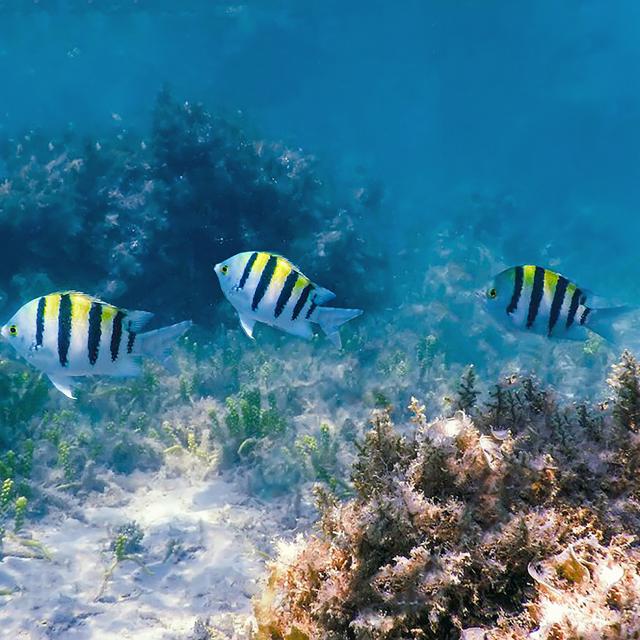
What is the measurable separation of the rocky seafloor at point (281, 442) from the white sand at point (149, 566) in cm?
3

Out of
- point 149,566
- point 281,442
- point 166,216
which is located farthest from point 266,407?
point 166,216

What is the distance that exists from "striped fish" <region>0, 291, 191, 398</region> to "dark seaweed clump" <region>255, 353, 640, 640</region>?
169 centimetres

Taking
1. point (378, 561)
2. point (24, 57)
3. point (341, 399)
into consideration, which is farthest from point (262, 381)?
point (24, 57)

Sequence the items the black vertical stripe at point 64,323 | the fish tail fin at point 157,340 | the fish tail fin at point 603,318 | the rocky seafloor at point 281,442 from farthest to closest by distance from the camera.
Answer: the fish tail fin at point 603,318 → the fish tail fin at point 157,340 → the black vertical stripe at point 64,323 → the rocky seafloor at point 281,442

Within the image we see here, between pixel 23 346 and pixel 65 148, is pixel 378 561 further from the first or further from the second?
pixel 65 148

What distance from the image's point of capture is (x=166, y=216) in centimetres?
1128

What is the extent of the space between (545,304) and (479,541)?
7.63 ft

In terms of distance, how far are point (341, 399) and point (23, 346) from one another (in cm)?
608

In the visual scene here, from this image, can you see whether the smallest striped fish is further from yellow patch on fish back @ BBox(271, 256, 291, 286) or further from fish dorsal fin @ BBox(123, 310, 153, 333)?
fish dorsal fin @ BBox(123, 310, 153, 333)

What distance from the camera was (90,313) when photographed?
128 inches

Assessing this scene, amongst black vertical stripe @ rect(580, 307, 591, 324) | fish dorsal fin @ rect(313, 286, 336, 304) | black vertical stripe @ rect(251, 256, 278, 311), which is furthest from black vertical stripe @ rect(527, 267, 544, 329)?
black vertical stripe @ rect(251, 256, 278, 311)

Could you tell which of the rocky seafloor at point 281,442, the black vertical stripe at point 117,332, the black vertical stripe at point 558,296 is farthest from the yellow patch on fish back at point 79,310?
the black vertical stripe at point 558,296

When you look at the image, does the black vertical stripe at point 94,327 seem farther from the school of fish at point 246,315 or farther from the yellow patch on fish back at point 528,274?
the yellow patch on fish back at point 528,274

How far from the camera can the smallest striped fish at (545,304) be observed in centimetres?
377
